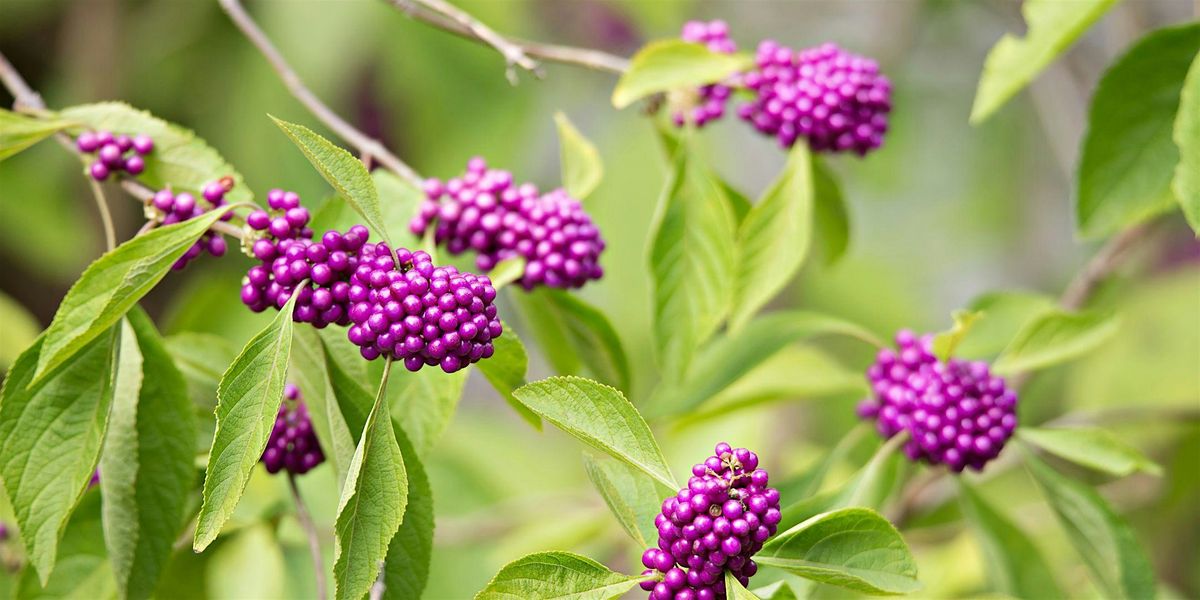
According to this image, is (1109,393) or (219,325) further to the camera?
(1109,393)

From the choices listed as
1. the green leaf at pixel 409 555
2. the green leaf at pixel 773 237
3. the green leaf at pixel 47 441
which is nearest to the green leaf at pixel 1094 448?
the green leaf at pixel 773 237

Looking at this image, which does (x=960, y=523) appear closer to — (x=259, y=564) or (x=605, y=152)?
(x=259, y=564)

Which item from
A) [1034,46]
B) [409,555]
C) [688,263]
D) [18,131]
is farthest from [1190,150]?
[18,131]

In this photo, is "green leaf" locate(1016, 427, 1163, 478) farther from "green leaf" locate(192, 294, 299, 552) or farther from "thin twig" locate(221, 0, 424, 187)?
"green leaf" locate(192, 294, 299, 552)

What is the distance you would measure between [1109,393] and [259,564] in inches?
60.9

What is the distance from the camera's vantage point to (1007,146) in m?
3.38

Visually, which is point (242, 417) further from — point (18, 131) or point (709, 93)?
point (709, 93)

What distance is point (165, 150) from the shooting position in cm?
113

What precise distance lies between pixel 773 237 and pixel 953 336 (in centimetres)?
20

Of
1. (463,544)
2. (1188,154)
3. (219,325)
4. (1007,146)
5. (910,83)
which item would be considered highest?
(910,83)

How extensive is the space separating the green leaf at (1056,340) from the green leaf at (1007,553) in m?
0.15

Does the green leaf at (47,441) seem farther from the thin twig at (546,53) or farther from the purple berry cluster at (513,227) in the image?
the thin twig at (546,53)

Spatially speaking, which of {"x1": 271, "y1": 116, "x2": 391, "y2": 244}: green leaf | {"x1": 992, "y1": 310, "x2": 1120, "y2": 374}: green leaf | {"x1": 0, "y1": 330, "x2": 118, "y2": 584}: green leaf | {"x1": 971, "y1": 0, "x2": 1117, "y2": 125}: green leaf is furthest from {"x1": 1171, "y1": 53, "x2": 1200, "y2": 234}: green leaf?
{"x1": 0, "y1": 330, "x2": 118, "y2": 584}: green leaf

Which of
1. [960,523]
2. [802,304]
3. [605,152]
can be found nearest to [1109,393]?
[960,523]
